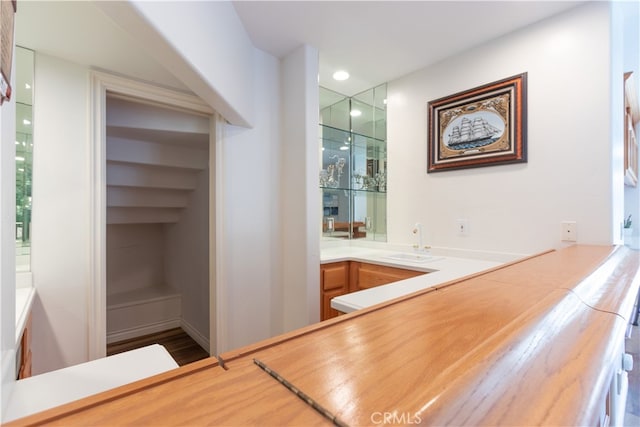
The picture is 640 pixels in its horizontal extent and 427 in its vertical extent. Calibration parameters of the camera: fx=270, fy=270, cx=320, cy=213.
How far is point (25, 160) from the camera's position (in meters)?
1.40

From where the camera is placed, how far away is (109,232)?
131 inches

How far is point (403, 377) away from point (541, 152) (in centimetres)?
203

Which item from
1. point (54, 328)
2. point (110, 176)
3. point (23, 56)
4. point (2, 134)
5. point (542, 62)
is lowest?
point (54, 328)

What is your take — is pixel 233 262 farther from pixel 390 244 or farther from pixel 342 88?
pixel 342 88

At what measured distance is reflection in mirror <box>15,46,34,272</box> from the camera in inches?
54.2

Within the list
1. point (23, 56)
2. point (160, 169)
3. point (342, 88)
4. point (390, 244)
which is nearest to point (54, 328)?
point (23, 56)

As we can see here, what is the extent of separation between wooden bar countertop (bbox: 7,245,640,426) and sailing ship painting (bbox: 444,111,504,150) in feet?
5.31

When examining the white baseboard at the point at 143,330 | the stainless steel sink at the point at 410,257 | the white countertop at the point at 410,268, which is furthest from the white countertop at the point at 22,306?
the stainless steel sink at the point at 410,257

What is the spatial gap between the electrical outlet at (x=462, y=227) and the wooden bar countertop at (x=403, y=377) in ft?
4.93

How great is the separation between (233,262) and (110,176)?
63.8 inches

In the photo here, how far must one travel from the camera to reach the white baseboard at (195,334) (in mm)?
2582

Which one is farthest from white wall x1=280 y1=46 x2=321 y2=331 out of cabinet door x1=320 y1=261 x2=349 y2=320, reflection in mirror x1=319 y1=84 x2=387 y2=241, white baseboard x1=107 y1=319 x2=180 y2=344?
white baseboard x1=107 y1=319 x2=180 y2=344

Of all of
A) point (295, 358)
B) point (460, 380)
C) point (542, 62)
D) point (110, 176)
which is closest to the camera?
point (460, 380)

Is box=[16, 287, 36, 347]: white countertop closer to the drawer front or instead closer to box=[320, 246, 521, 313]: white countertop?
box=[320, 246, 521, 313]: white countertop
